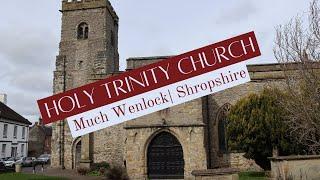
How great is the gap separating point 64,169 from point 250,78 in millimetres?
15998

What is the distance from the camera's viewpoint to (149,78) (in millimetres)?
18766

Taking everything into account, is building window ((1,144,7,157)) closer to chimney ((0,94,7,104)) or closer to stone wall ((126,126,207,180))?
chimney ((0,94,7,104))

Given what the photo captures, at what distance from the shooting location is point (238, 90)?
25344 millimetres

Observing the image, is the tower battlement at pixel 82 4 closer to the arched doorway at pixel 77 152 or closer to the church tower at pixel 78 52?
the church tower at pixel 78 52

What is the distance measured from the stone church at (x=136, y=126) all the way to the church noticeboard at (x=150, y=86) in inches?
136

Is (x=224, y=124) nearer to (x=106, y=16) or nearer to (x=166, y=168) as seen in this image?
(x=166, y=168)

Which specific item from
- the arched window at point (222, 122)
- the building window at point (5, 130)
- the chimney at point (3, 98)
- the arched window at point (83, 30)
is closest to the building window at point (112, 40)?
the arched window at point (83, 30)

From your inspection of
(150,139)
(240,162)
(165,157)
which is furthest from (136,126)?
(240,162)

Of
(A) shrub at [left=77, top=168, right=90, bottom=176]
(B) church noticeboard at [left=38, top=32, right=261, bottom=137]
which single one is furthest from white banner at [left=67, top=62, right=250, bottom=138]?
(A) shrub at [left=77, top=168, right=90, bottom=176]

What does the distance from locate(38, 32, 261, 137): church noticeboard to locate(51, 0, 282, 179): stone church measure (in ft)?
11.4

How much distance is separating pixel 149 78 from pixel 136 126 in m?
5.12

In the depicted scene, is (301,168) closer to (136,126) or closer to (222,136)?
(136,126)

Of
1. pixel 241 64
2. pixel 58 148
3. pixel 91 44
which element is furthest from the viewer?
pixel 91 44

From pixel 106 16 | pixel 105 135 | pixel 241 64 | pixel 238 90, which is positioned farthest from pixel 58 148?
pixel 241 64
